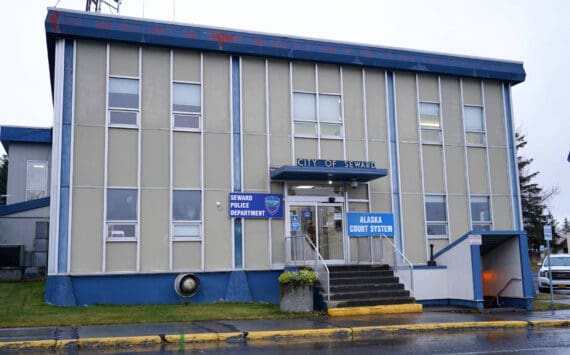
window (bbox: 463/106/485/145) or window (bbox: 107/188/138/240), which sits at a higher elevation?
window (bbox: 463/106/485/145)

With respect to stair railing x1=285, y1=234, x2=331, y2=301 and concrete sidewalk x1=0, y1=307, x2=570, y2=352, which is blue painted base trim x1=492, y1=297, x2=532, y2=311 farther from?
stair railing x1=285, y1=234, x2=331, y2=301

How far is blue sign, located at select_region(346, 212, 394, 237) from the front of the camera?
19.9 m

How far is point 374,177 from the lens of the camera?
20.2 metres

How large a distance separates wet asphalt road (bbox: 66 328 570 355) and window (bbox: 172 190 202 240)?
24.3ft

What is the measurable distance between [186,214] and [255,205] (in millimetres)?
2244

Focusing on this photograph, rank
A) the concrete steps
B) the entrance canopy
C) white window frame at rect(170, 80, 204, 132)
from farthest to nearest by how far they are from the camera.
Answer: white window frame at rect(170, 80, 204, 132)
the entrance canopy
the concrete steps

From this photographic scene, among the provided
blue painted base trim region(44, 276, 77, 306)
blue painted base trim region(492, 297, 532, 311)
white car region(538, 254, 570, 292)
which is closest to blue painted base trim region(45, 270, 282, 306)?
blue painted base trim region(44, 276, 77, 306)

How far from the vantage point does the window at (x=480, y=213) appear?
22.4 metres

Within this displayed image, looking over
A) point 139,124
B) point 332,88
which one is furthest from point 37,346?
point 332,88

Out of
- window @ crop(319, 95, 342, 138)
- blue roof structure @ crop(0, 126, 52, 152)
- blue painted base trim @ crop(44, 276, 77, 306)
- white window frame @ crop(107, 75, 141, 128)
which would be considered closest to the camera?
blue painted base trim @ crop(44, 276, 77, 306)

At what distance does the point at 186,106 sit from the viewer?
1947 cm

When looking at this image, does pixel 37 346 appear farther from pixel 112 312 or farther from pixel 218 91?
pixel 218 91

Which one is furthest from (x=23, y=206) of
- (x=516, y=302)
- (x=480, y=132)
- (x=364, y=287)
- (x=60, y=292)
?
(x=516, y=302)

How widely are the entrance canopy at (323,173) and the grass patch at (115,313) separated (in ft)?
13.6
